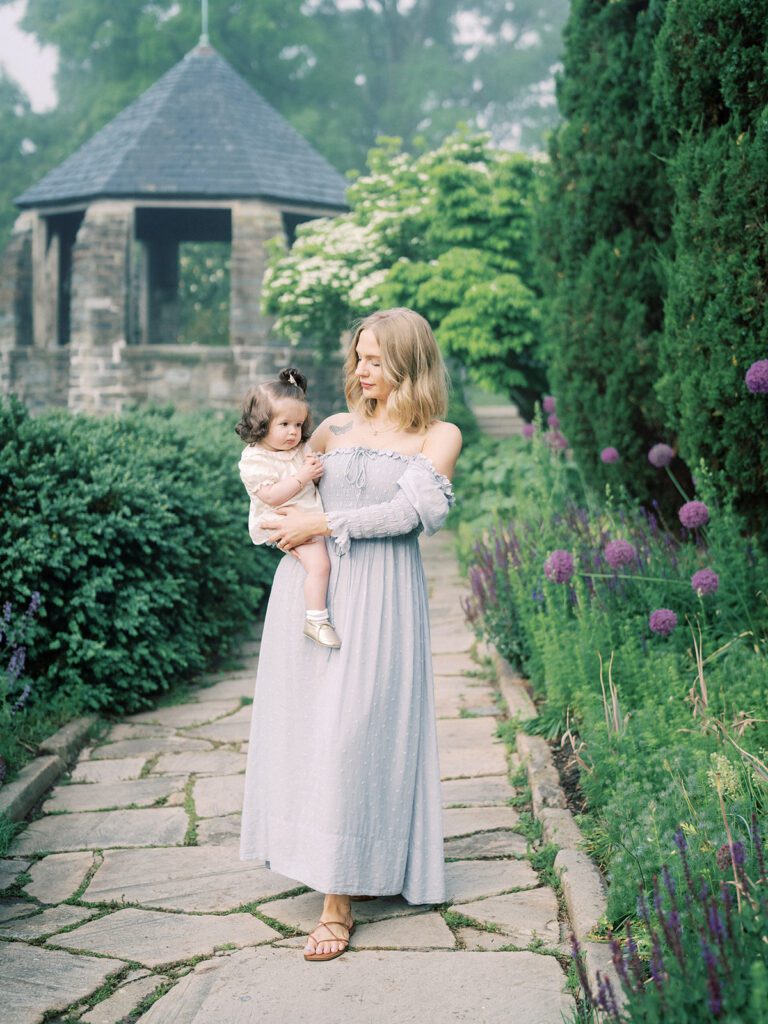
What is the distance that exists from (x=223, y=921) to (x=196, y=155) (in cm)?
1597

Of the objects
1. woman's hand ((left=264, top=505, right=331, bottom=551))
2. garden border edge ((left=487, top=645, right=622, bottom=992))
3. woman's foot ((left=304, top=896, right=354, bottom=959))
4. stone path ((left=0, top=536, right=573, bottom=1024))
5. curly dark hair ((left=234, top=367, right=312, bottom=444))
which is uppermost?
curly dark hair ((left=234, top=367, right=312, bottom=444))

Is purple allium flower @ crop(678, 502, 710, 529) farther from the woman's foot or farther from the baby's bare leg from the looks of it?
the woman's foot

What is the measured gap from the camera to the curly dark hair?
334 cm

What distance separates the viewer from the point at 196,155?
1759 centimetres

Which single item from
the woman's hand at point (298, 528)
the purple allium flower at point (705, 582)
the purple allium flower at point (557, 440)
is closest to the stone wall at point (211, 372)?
the purple allium flower at point (557, 440)

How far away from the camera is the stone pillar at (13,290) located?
18.3 metres

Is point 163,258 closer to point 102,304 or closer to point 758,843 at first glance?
point 102,304

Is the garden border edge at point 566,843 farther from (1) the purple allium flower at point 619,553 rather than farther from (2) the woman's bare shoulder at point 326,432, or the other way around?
(2) the woman's bare shoulder at point 326,432

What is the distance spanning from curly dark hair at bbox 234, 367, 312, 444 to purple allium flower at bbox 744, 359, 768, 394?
2.00 m

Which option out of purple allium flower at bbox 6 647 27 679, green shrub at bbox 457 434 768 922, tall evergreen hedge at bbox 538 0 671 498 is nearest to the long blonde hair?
green shrub at bbox 457 434 768 922

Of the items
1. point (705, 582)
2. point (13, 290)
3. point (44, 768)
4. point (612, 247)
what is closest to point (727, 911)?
point (705, 582)

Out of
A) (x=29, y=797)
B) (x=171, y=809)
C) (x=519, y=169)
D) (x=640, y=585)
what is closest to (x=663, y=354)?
(x=640, y=585)

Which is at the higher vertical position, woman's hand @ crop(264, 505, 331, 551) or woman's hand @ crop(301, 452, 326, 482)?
woman's hand @ crop(301, 452, 326, 482)

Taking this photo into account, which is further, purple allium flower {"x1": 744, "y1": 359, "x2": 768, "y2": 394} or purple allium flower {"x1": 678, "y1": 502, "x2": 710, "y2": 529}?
purple allium flower {"x1": 678, "y1": 502, "x2": 710, "y2": 529}
